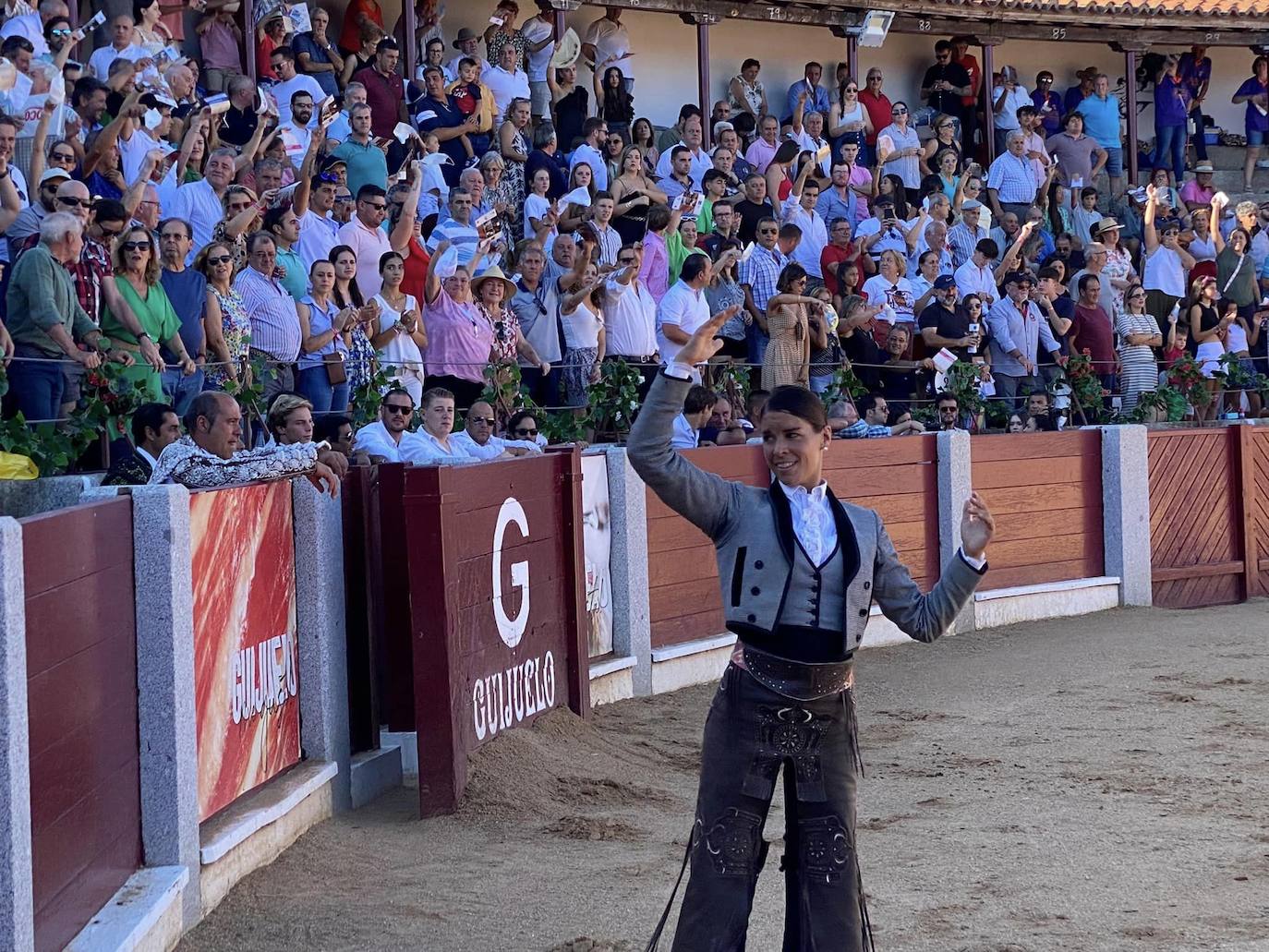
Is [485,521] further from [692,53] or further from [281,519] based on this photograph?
[692,53]

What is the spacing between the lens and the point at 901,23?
1906cm

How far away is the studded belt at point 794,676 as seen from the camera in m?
3.66

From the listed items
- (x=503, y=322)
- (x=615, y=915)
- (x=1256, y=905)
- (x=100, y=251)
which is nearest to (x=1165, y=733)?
(x=1256, y=905)

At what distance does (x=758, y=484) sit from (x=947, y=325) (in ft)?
10.3

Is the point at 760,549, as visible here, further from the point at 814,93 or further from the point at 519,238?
the point at 814,93

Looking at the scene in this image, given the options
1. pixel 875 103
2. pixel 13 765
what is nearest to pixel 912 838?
pixel 13 765

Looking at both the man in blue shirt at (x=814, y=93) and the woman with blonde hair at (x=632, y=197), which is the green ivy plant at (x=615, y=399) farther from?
the man in blue shirt at (x=814, y=93)

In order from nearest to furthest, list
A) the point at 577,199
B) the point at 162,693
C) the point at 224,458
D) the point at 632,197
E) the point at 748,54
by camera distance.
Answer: the point at 162,693 → the point at 224,458 → the point at 577,199 → the point at 632,197 → the point at 748,54

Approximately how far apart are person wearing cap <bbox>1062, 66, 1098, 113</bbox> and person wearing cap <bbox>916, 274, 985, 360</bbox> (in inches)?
274

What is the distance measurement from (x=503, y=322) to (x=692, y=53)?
9.54 metres

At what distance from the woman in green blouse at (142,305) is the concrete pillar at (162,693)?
2.69m

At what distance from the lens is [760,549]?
12.1 ft

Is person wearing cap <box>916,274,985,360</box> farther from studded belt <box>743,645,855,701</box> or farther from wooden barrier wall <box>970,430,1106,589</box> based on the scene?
studded belt <box>743,645,855,701</box>

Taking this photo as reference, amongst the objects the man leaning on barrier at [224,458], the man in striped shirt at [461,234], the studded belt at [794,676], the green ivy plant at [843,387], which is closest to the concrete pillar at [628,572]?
the man in striped shirt at [461,234]
